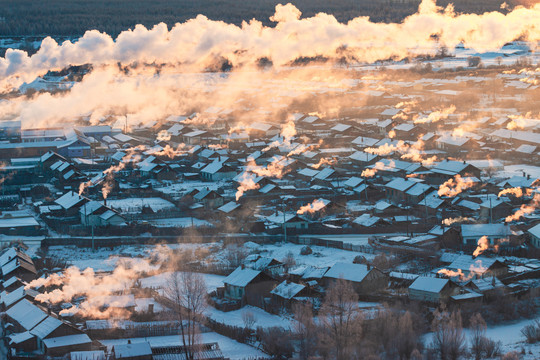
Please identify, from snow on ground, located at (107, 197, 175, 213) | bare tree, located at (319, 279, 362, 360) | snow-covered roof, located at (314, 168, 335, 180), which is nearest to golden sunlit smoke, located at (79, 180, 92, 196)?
snow on ground, located at (107, 197, 175, 213)

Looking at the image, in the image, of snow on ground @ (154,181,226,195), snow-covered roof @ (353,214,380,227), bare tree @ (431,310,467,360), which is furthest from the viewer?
snow on ground @ (154,181,226,195)

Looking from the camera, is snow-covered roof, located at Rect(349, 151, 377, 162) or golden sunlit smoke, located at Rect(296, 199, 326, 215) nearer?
golden sunlit smoke, located at Rect(296, 199, 326, 215)

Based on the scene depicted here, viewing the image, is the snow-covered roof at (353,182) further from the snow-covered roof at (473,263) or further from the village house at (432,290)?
the village house at (432,290)

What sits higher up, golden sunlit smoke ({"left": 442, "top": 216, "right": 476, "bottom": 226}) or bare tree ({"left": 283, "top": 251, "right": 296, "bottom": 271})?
bare tree ({"left": 283, "top": 251, "right": 296, "bottom": 271})

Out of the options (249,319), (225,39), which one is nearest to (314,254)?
(249,319)

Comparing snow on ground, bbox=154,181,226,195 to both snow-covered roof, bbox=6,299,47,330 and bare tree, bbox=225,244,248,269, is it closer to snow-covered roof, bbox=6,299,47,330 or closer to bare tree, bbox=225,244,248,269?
bare tree, bbox=225,244,248,269

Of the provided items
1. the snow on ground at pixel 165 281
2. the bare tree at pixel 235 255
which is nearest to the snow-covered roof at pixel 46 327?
the snow on ground at pixel 165 281

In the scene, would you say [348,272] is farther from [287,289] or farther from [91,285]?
[91,285]
